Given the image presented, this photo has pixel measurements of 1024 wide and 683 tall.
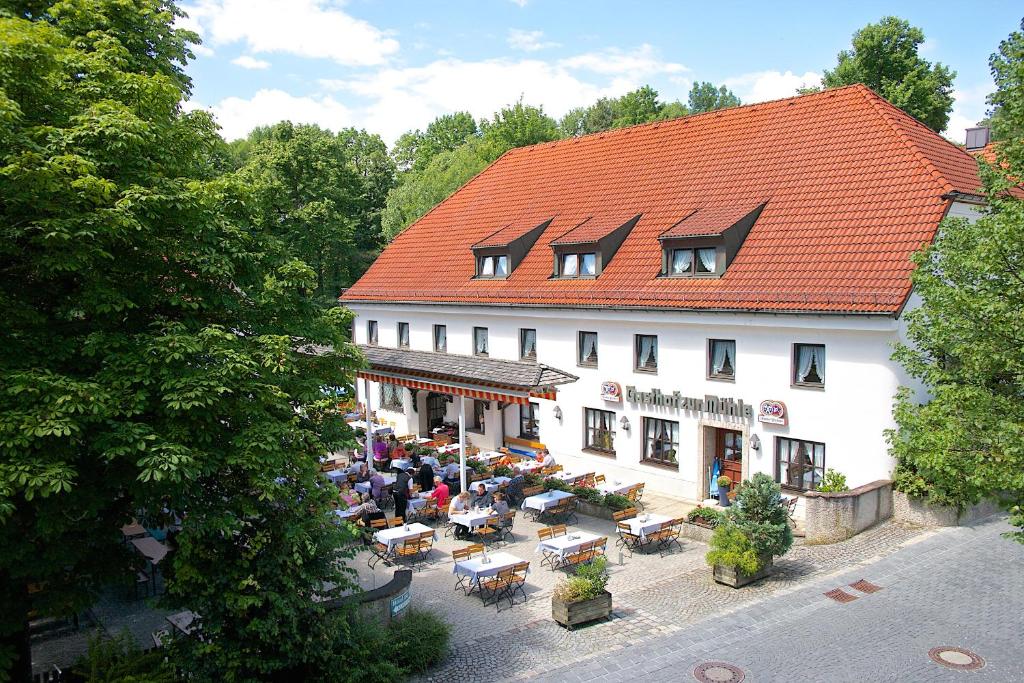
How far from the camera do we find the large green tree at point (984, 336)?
10883mm

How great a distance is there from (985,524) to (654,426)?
28.2ft

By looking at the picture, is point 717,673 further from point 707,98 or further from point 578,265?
point 707,98

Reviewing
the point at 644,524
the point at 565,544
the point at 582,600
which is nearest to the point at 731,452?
the point at 644,524

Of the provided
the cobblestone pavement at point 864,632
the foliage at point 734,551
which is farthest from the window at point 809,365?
the foliage at point 734,551

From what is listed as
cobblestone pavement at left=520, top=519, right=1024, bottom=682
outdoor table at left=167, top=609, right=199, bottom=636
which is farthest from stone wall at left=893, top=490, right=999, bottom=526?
outdoor table at left=167, top=609, right=199, bottom=636

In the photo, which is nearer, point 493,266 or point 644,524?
point 644,524

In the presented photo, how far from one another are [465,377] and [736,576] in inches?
319

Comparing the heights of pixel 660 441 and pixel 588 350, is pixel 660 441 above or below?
below

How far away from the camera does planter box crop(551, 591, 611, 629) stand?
46.9ft

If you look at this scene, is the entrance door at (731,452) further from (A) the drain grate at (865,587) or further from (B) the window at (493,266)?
(B) the window at (493,266)

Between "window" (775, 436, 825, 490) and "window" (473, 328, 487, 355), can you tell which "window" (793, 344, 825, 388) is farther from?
"window" (473, 328, 487, 355)

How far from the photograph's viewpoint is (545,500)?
20344 mm

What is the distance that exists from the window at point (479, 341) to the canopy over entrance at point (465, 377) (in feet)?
16.0

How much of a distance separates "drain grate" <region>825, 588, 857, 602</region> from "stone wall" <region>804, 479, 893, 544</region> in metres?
2.80
